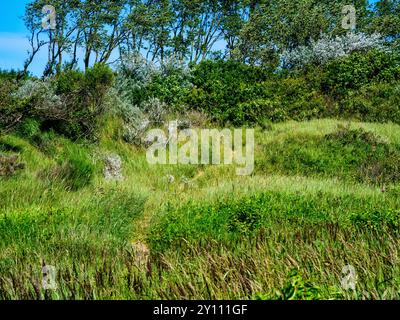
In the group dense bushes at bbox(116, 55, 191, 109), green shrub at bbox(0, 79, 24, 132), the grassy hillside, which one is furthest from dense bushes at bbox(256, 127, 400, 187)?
green shrub at bbox(0, 79, 24, 132)

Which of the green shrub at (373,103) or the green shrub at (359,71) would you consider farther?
the green shrub at (359,71)

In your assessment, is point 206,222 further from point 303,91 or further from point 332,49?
point 332,49

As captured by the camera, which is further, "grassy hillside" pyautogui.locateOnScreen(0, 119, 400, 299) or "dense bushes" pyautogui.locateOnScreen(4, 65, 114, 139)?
"dense bushes" pyautogui.locateOnScreen(4, 65, 114, 139)

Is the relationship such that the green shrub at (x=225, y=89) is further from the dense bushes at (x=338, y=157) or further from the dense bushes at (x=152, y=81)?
the dense bushes at (x=338, y=157)

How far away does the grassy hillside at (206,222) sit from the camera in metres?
4.57

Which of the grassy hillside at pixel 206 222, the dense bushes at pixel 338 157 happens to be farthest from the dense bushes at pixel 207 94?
the dense bushes at pixel 338 157

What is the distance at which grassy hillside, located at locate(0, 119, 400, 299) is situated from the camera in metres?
4.57

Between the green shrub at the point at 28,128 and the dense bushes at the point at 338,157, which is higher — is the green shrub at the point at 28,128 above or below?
above

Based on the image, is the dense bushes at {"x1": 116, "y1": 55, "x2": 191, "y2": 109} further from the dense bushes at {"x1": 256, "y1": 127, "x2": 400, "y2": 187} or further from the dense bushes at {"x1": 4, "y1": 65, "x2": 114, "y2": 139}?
the dense bushes at {"x1": 256, "y1": 127, "x2": 400, "y2": 187}

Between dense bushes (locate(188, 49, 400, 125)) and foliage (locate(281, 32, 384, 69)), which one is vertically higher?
foliage (locate(281, 32, 384, 69))

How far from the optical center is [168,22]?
32438 mm

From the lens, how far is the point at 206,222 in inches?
291

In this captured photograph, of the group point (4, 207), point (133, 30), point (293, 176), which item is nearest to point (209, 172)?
point (293, 176)

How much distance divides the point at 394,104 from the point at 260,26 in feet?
50.3
